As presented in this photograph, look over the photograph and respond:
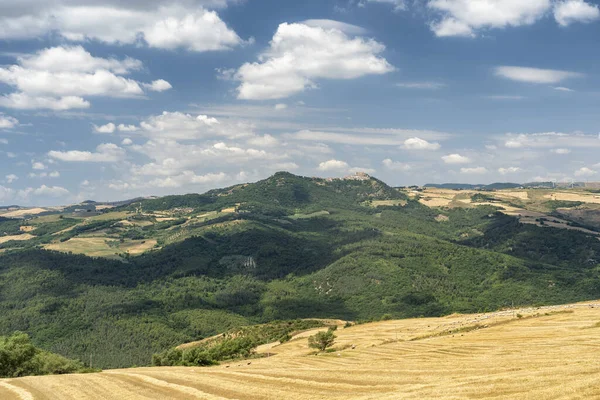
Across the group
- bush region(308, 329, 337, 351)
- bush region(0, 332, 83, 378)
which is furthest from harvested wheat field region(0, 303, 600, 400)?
bush region(0, 332, 83, 378)

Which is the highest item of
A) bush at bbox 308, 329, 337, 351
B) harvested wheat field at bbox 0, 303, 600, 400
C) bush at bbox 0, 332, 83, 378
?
harvested wheat field at bbox 0, 303, 600, 400

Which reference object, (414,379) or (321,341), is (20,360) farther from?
(414,379)

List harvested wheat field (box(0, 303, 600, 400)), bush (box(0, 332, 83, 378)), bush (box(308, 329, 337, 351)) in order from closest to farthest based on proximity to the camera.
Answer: harvested wheat field (box(0, 303, 600, 400)) → bush (box(0, 332, 83, 378)) → bush (box(308, 329, 337, 351))

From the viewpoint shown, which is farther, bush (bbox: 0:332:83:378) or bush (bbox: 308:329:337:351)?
bush (bbox: 308:329:337:351)

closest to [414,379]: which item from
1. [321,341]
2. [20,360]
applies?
[321,341]

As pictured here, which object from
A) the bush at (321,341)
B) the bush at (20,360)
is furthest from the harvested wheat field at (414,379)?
the bush at (20,360)

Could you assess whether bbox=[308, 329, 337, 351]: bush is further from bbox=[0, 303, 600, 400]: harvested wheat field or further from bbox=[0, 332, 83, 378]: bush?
bbox=[0, 332, 83, 378]: bush

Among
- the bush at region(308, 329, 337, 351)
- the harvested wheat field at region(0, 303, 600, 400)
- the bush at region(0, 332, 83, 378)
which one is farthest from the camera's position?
the bush at region(308, 329, 337, 351)

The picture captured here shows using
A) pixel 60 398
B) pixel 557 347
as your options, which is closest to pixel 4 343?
pixel 60 398

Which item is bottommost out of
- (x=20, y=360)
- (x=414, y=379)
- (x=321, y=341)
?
(x=321, y=341)

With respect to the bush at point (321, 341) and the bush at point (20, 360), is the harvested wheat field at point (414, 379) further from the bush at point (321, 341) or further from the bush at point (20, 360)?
the bush at point (20, 360)

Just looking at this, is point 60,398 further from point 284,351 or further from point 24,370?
point 284,351
